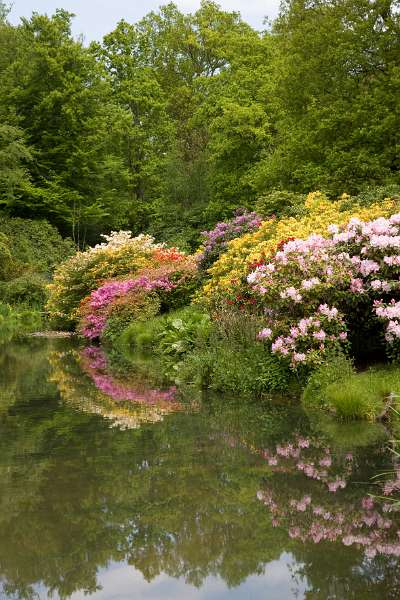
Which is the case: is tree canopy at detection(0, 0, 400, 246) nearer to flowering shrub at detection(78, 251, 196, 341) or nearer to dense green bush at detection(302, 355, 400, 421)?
flowering shrub at detection(78, 251, 196, 341)

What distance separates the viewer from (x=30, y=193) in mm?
39406

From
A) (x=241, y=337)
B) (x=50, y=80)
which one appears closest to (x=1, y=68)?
(x=50, y=80)

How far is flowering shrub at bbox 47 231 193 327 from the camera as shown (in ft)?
75.4

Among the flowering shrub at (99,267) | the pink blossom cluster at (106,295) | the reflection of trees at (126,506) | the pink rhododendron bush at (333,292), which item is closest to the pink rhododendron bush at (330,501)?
the reflection of trees at (126,506)

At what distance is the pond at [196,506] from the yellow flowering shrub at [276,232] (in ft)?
16.3

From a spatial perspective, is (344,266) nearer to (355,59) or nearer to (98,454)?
(98,454)

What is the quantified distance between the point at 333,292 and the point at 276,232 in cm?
585

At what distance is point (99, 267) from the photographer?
23453 millimetres

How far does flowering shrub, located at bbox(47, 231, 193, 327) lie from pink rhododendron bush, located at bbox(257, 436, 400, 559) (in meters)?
16.4

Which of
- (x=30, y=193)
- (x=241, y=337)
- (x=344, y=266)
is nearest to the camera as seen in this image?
(x=344, y=266)

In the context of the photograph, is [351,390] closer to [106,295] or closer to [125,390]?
[125,390]

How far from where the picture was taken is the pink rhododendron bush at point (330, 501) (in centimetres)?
460

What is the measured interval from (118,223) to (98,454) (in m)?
37.2

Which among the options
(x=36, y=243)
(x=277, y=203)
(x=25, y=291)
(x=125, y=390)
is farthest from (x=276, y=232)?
(x=36, y=243)
